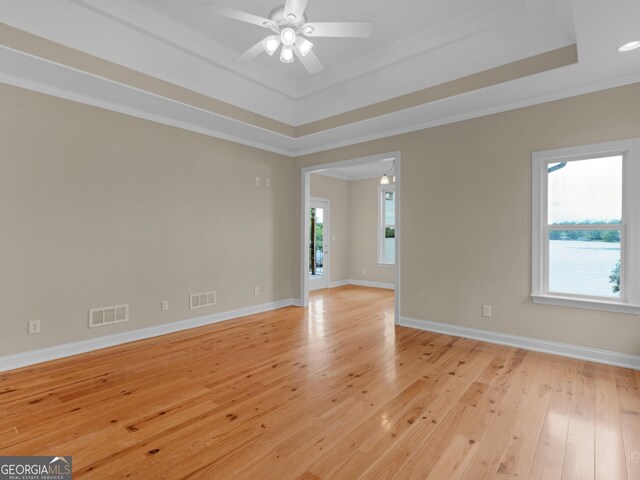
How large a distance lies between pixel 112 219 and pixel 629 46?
5.14 meters

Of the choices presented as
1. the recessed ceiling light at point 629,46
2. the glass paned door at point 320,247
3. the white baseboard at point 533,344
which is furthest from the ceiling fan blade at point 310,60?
the glass paned door at point 320,247

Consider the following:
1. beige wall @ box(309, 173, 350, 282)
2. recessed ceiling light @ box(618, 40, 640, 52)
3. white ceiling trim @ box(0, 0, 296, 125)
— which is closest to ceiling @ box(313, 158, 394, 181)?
beige wall @ box(309, 173, 350, 282)

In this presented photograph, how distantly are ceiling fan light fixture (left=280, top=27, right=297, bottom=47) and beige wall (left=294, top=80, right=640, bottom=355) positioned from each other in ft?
7.73

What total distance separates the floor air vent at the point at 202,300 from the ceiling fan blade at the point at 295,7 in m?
3.54

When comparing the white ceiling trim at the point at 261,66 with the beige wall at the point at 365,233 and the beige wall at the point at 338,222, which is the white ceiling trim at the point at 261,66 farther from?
the beige wall at the point at 365,233

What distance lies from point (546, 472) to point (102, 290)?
4.20m

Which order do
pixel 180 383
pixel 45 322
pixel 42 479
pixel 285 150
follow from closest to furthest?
pixel 42 479 < pixel 180 383 < pixel 45 322 < pixel 285 150

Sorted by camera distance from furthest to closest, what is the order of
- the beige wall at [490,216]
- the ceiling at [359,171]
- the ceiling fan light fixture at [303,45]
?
the ceiling at [359,171] → the beige wall at [490,216] → the ceiling fan light fixture at [303,45]

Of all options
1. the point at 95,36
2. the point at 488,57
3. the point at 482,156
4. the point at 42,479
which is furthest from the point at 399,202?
the point at 42,479

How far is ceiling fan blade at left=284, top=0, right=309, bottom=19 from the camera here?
2.42m

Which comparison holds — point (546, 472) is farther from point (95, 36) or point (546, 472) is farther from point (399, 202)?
point (95, 36)

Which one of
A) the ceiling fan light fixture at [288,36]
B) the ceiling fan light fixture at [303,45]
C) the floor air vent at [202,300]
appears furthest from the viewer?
the floor air vent at [202,300]

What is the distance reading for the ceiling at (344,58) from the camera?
2.80 meters

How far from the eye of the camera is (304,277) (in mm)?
5840
